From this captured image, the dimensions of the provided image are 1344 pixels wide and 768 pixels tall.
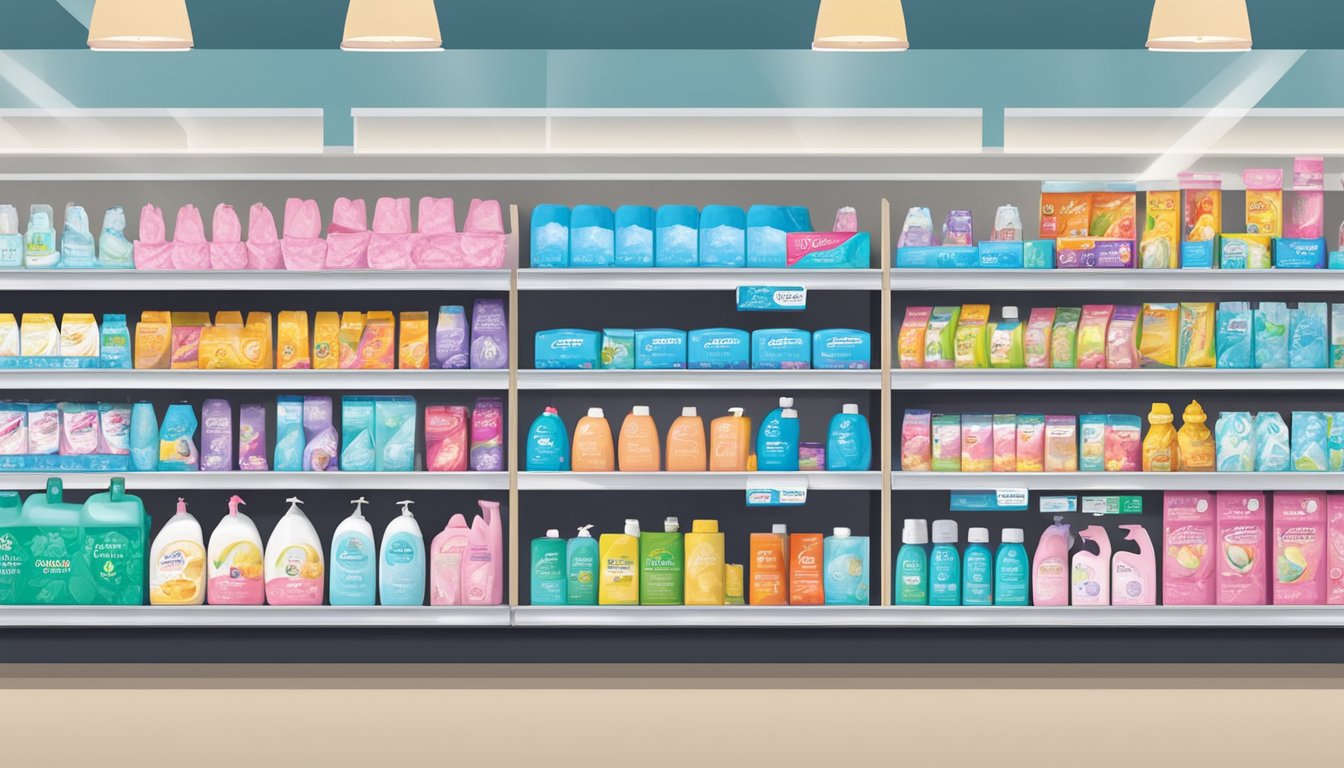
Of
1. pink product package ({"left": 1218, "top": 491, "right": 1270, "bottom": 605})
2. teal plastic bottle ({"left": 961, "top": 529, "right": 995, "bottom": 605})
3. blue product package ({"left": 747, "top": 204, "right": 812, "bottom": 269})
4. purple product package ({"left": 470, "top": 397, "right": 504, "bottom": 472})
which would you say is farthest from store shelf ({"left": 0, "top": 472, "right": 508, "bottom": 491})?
pink product package ({"left": 1218, "top": 491, "right": 1270, "bottom": 605})

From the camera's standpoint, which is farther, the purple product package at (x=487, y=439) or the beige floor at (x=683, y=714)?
the purple product package at (x=487, y=439)

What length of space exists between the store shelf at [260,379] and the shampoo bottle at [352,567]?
0.42 metres

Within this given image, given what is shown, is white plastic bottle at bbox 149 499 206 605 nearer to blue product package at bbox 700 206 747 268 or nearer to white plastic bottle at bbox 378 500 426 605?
white plastic bottle at bbox 378 500 426 605

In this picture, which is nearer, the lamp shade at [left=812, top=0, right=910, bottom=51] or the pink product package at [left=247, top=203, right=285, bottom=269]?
the lamp shade at [left=812, top=0, right=910, bottom=51]

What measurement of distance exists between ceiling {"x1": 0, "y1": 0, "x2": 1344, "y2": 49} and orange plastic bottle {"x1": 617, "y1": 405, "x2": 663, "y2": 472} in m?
1.50

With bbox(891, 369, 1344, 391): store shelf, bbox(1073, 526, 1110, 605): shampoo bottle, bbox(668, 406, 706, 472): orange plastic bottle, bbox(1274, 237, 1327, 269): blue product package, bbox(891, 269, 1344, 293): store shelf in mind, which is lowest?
bbox(1073, 526, 1110, 605): shampoo bottle

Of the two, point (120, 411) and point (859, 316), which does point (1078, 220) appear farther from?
point (120, 411)

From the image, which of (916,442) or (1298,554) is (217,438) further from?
(1298,554)

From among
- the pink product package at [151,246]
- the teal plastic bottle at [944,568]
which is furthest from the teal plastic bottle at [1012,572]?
the pink product package at [151,246]

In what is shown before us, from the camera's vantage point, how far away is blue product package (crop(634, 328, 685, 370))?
4.52 metres

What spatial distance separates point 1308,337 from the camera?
4500 millimetres

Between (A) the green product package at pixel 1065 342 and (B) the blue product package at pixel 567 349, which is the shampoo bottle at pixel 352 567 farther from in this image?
(A) the green product package at pixel 1065 342

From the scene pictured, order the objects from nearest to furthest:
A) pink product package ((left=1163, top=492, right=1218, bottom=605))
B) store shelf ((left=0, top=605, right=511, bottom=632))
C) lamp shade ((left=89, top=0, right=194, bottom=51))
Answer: lamp shade ((left=89, top=0, right=194, bottom=51)), store shelf ((left=0, top=605, right=511, bottom=632)), pink product package ((left=1163, top=492, right=1218, bottom=605))

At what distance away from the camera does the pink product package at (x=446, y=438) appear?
4.55 metres
